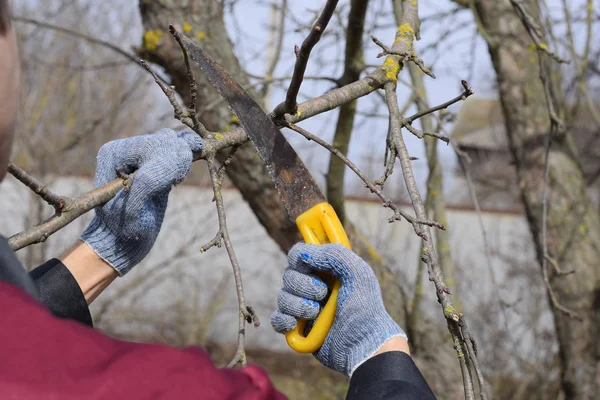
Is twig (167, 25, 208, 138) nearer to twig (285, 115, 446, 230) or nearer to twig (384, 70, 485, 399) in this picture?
twig (285, 115, 446, 230)

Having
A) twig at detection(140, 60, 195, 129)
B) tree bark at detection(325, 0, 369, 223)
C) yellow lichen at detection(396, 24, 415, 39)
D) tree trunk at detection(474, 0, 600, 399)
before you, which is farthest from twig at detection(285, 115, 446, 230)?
tree trunk at detection(474, 0, 600, 399)

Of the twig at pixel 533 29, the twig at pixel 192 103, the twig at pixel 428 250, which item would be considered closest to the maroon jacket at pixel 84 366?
the twig at pixel 428 250

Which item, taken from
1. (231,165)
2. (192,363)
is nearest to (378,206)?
(231,165)

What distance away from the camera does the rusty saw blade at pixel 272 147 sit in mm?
1625

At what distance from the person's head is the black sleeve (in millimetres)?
734

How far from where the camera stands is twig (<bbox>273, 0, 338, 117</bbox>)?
1320mm

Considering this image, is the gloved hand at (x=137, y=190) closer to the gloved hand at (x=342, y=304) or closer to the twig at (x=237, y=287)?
the twig at (x=237, y=287)

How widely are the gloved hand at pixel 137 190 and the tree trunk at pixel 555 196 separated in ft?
7.27

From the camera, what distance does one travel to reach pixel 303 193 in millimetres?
1632

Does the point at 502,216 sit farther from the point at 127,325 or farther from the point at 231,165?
the point at 231,165

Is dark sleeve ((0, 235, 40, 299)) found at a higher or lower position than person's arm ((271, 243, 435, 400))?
higher

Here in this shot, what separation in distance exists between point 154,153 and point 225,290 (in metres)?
6.26

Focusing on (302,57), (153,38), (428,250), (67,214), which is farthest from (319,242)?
(153,38)

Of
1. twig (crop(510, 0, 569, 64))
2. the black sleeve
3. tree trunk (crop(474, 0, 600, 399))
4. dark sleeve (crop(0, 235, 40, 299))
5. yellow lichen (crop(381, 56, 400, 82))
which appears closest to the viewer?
Answer: dark sleeve (crop(0, 235, 40, 299))
